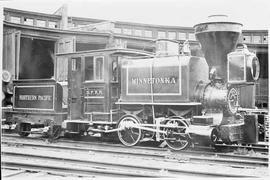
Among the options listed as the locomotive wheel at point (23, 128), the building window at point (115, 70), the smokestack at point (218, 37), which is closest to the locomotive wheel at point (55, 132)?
the locomotive wheel at point (23, 128)

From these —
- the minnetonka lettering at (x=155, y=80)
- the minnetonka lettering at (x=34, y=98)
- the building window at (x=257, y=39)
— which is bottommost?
the minnetonka lettering at (x=34, y=98)

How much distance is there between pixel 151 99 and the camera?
6.88m

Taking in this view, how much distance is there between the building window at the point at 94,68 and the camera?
729cm

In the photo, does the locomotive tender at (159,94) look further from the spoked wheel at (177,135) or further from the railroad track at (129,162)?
the railroad track at (129,162)

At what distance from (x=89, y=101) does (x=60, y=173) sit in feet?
7.40

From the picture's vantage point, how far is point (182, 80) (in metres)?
6.57

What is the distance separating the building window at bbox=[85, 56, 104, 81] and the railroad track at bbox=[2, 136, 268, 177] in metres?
1.44

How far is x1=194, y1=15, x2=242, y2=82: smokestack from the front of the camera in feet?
19.9

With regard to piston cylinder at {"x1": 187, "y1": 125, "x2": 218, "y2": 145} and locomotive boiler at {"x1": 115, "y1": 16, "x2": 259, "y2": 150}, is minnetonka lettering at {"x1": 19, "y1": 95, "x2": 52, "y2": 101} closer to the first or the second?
locomotive boiler at {"x1": 115, "y1": 16, "x2": 259, "y2": 150}

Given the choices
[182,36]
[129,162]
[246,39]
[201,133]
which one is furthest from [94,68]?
[246,39]

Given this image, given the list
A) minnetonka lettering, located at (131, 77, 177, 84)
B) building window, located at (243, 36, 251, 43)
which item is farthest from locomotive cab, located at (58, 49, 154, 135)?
building window, located at (243, 36, 251, 43)

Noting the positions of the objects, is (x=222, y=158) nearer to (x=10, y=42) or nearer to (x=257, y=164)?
(x=257, y=164)

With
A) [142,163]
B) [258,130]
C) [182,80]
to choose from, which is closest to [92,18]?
[182,80]

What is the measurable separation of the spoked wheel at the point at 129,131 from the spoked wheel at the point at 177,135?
1.94 feet
